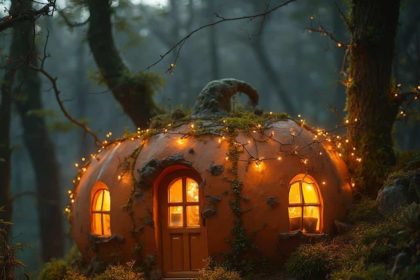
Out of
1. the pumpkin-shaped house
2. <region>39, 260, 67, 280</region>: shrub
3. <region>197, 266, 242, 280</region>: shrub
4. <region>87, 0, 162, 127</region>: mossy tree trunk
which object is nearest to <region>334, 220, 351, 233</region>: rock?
the pumpkin-shaped house

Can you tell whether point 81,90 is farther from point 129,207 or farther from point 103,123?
point 129,207

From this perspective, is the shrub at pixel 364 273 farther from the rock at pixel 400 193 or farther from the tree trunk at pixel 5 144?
the tree trunk at pixel 5 144

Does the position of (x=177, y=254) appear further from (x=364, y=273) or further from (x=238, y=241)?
(x=364, y=273)

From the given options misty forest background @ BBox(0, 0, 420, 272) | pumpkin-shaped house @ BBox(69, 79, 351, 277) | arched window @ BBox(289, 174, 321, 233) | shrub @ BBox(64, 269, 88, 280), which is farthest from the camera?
misty forest background @ BBox(0, 0, 420, 272)

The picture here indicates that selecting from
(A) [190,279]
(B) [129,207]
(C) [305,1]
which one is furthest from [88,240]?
(C) [305,1]

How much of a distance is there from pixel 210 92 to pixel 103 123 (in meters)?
24.4

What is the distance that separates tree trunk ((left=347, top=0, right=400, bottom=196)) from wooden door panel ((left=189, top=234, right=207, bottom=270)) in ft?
11.9

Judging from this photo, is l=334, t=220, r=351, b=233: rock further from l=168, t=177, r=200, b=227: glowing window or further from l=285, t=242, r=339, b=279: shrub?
l=168, t=177, r=200, b=227: glowing window

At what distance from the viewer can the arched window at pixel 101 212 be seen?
9.87m

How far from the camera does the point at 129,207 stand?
30.1ft

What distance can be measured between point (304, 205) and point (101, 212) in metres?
4.02

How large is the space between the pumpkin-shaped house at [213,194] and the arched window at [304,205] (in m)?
0.02

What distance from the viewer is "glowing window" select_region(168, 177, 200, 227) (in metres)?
9.28

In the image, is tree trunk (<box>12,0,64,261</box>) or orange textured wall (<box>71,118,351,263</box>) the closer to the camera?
orange textured wall (<box>71,118,351,263</box>)
